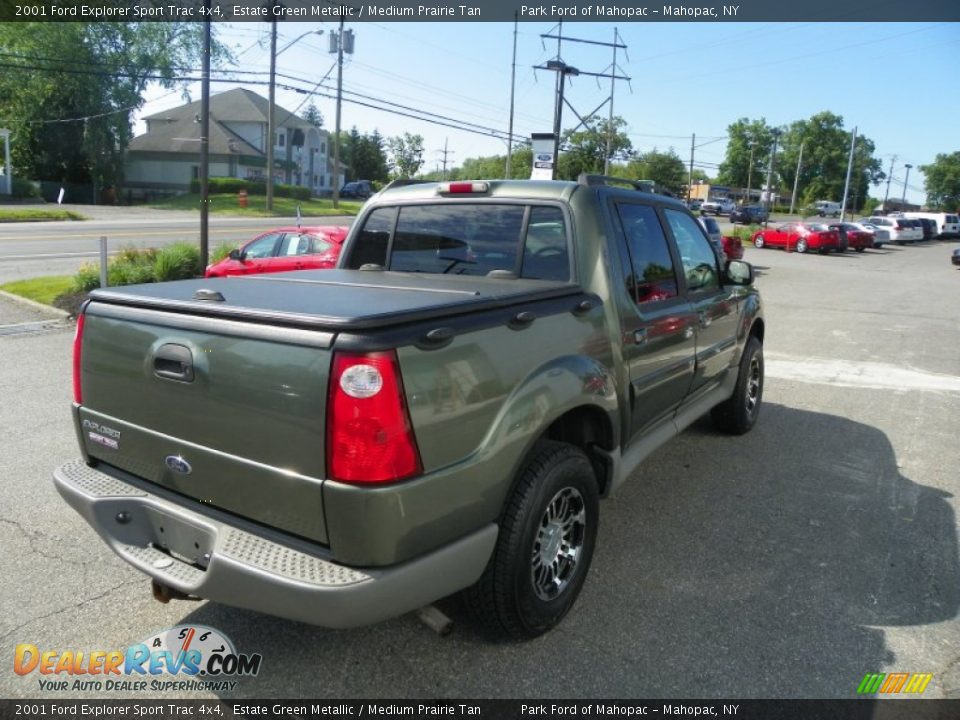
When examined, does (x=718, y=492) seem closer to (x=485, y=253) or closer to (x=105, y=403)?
(x=485, y=253)

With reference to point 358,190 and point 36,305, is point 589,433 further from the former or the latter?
point 358,190

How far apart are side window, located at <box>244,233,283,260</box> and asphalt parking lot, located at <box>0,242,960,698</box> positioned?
560cm

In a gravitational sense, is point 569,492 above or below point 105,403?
below

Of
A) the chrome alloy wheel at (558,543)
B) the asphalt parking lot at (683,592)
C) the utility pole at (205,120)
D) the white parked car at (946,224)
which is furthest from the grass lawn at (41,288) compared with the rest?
the white parked car at (946,224)

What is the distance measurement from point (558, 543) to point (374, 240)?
7.36 ft

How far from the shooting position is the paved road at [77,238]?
16.7m

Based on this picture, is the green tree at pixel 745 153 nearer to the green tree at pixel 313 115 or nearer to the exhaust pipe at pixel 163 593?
the green tree at pixel 313 115

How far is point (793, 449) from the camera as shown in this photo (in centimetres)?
561

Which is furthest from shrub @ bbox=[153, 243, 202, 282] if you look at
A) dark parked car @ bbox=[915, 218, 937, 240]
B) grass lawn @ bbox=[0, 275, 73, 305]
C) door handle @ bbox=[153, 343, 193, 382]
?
dark parked car @ bbox=[915, 218, 937, 240]

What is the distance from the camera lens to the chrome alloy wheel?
2.92 m

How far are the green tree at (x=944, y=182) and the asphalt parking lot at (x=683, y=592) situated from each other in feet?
465

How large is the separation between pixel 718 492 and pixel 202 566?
3361 millimetres

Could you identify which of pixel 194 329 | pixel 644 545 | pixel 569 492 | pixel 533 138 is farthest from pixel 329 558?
pixel 533 138

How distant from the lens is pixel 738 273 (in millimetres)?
5184
